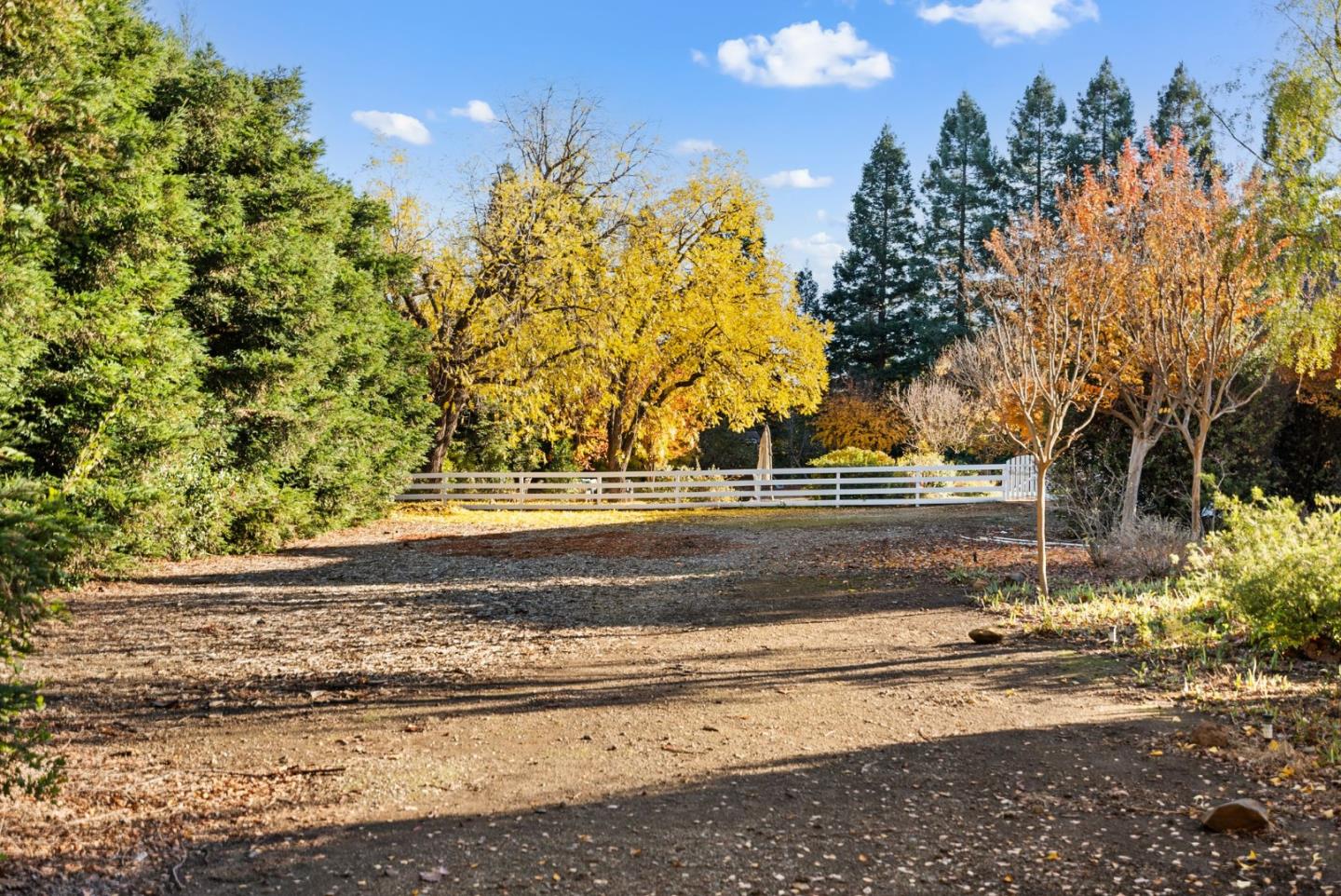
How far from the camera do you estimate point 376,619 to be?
8656 mm

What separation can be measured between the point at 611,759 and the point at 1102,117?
1704 inches

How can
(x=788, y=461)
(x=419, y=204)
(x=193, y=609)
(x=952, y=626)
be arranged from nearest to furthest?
(x=952, y=626) → (x=193, y=609) → (x=419, y=204) → (x=788, y=461)

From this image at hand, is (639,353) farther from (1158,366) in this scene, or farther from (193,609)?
(193,609)

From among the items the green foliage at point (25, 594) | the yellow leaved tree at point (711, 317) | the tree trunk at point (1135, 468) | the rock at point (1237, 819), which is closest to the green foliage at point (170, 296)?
the green foliage at point (25, 594)

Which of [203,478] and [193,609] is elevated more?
[203,478]

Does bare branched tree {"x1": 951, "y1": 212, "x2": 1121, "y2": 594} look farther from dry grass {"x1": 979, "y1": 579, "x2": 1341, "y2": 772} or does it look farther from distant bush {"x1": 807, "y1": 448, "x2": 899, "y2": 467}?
distant bush {"x1": 807, "y1": 448, "x2": 899, "y2": 467}

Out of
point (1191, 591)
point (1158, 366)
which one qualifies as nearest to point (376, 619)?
point (1191, 591)

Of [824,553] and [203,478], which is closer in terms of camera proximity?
[203,478]

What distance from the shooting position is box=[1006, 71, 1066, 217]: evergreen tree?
41.3 m

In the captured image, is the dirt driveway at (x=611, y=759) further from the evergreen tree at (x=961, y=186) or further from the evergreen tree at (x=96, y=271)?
the evergreen tree at (x=961, y=186)

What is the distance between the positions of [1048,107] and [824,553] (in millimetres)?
35852

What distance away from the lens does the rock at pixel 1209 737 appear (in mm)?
5043

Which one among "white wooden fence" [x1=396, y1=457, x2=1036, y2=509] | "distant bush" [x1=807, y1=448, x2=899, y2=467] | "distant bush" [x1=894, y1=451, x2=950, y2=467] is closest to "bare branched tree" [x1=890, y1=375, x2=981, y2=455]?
"distant bush" [x1=894, y1=451, x2=950, y2=467]

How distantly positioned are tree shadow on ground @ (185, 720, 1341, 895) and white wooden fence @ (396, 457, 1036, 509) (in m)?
16.9
